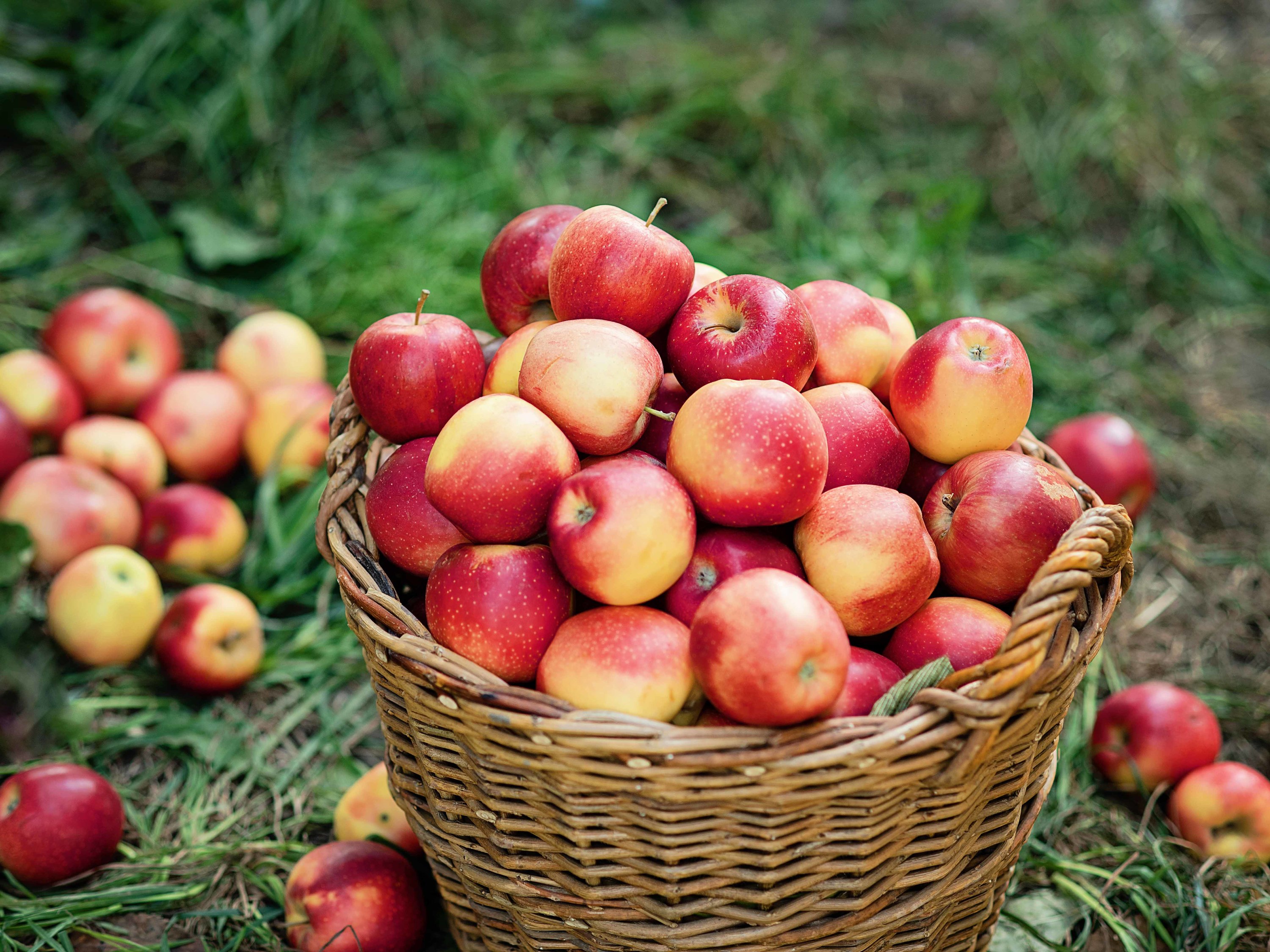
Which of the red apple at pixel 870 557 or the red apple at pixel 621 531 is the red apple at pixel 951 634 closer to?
the red apple at pixel 870 557

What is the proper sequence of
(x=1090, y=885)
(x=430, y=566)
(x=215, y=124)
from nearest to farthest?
1. (x=430, y=566)
2. (x=1090, y=885)
3. (x=215, y=124)

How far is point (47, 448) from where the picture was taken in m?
2.73

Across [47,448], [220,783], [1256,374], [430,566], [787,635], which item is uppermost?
[787,635]

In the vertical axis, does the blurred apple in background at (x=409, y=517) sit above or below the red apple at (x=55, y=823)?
above

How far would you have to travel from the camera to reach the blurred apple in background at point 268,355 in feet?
9.71

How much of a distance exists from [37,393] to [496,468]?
1.91m

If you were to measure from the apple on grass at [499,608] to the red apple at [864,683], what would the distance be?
428 mm

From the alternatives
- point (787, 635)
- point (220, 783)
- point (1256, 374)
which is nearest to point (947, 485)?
point (787, 635)

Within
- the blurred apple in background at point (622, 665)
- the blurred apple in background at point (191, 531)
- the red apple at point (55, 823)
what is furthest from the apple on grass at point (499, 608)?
the blurred apple in background at point (191, 531)

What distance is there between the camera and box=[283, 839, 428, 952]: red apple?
5.42 feet

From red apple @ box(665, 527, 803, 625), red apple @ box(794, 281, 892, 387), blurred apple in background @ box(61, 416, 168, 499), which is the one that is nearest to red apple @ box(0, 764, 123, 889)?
blurred apple in background @ box(61, 416, 168, 499)

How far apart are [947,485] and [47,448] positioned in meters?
2.43

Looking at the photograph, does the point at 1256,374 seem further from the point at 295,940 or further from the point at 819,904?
the point at 295,940

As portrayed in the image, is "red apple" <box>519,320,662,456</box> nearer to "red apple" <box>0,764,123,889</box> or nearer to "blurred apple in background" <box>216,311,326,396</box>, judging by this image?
"red apple" <box>0,764,123,889</box>
